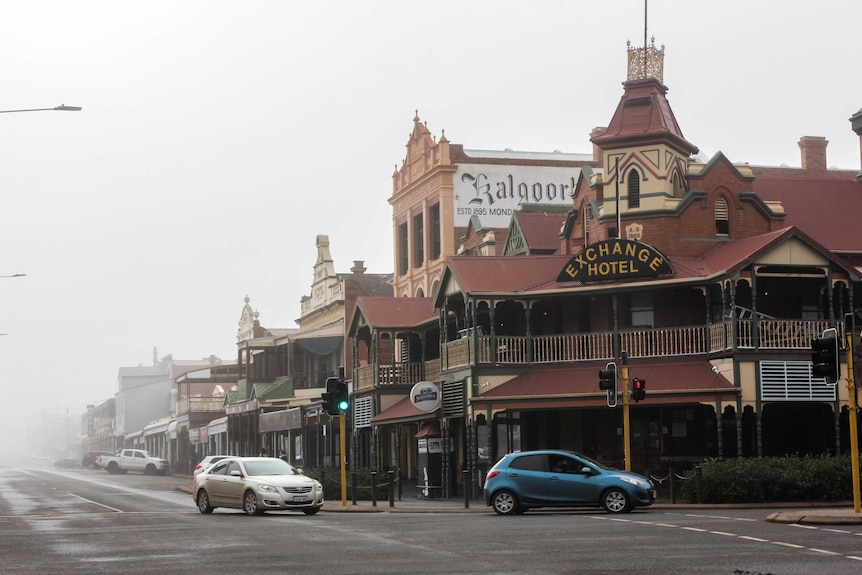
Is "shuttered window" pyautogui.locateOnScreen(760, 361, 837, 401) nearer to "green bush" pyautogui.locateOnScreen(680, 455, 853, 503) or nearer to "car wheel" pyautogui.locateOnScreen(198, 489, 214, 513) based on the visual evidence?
"green bush" pyautogui.locateOnScreen(680, 455, 853, 503)

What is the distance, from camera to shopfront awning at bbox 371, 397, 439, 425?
4191 centimetres

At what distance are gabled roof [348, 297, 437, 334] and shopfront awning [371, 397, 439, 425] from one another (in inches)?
104

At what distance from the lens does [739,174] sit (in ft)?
133

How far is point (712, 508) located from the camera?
30.1 m

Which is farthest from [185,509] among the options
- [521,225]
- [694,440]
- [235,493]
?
[521,225]

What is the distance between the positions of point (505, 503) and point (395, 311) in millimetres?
18960

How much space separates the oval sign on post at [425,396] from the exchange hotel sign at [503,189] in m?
13.5

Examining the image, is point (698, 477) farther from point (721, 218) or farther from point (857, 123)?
point (857, 123)

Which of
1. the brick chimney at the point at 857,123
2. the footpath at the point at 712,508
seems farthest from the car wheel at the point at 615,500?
the brick chimney at the point at 857,123

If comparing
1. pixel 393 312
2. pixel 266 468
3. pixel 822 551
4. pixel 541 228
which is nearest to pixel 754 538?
pixel 822 551

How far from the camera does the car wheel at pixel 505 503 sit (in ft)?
93.4

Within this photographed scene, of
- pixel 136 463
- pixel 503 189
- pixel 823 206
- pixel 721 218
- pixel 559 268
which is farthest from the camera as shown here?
pixel 136 463

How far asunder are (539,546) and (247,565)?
4.31 meters

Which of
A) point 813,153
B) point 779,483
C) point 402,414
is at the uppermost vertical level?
point 813,153
